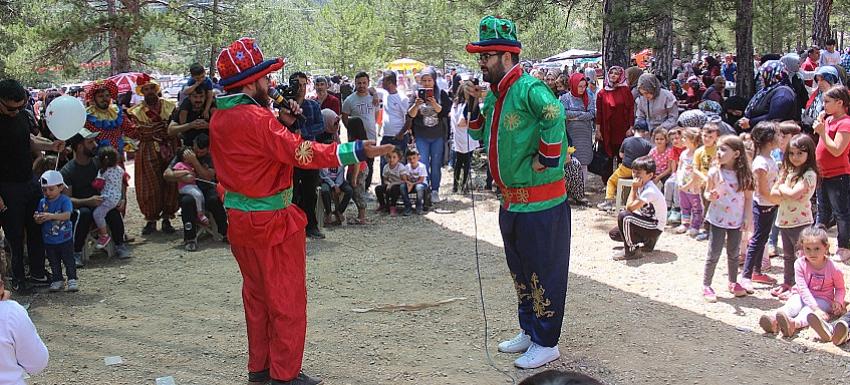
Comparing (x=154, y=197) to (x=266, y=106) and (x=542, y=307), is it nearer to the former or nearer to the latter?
(x=266, y=106)

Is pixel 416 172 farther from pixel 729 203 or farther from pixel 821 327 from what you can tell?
pixel 821 327

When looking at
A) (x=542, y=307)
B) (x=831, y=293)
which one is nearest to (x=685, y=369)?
(x=542, y=307)

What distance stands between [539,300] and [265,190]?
5.47 ft

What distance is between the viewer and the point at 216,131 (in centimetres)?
400

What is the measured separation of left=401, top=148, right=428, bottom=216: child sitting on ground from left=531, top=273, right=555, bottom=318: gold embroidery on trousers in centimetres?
495

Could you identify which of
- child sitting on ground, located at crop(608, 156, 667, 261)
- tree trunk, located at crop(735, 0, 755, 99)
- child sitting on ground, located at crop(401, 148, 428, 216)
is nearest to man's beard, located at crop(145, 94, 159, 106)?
child sitting on ground, located at crop(401, 148, 428, 216)

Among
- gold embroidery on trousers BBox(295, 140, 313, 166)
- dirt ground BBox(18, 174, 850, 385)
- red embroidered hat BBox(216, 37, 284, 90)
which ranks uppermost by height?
red embroidered hat BBox(216, 37, 284, 90)

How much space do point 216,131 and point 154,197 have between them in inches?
193

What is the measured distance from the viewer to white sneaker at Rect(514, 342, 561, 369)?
4.42m

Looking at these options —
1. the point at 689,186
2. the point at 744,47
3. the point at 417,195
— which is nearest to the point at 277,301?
the point at 689,186

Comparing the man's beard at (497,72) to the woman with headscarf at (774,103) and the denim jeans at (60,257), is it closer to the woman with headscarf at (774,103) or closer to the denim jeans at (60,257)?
the denim jeans at (60,257)

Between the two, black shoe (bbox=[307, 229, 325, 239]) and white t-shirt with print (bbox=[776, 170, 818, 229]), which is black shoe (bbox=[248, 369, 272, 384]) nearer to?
white t-shirt with print (bbox=[776, 170, 818, 229])

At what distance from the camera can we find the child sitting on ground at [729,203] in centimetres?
555

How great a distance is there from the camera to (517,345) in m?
4.71
